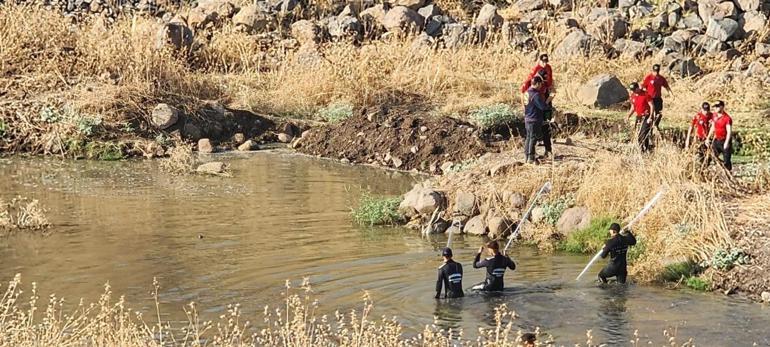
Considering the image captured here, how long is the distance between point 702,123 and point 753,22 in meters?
15.2

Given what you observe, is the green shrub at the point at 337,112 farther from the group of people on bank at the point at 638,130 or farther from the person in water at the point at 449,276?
the person in water at the point at 449,276

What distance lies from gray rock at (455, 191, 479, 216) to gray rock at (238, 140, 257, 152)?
7952 mm

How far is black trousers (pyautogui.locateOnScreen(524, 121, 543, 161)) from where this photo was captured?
2045 cm

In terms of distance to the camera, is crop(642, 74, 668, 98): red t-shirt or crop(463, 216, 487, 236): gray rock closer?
crop(463, 216, 487, 236): gray rock

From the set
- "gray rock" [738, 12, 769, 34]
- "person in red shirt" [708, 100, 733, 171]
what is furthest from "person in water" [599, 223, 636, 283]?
"gray rock" [738, 12, 769, 34]

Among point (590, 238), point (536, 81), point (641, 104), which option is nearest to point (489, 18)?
point (641, 104)

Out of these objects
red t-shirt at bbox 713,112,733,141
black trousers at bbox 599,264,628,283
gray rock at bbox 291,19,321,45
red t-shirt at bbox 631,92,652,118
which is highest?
gray rock at bbox 291,19,321,45

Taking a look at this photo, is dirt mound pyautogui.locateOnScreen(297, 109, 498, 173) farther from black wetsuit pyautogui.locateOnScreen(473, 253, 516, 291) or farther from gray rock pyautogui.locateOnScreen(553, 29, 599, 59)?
black wetsuit pyautogui.locateOnScreen(473, 253, 516, 291)

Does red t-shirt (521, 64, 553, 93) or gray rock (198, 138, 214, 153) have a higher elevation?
red t-shirt (521, 64, 553, 93)

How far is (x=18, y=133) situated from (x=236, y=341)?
46.5 ft

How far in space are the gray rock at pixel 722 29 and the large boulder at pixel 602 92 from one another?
649 centimetres

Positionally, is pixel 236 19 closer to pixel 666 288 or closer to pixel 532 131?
pixel 532 131

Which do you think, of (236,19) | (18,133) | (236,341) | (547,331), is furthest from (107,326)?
(236,19)

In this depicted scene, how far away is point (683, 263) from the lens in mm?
16344
